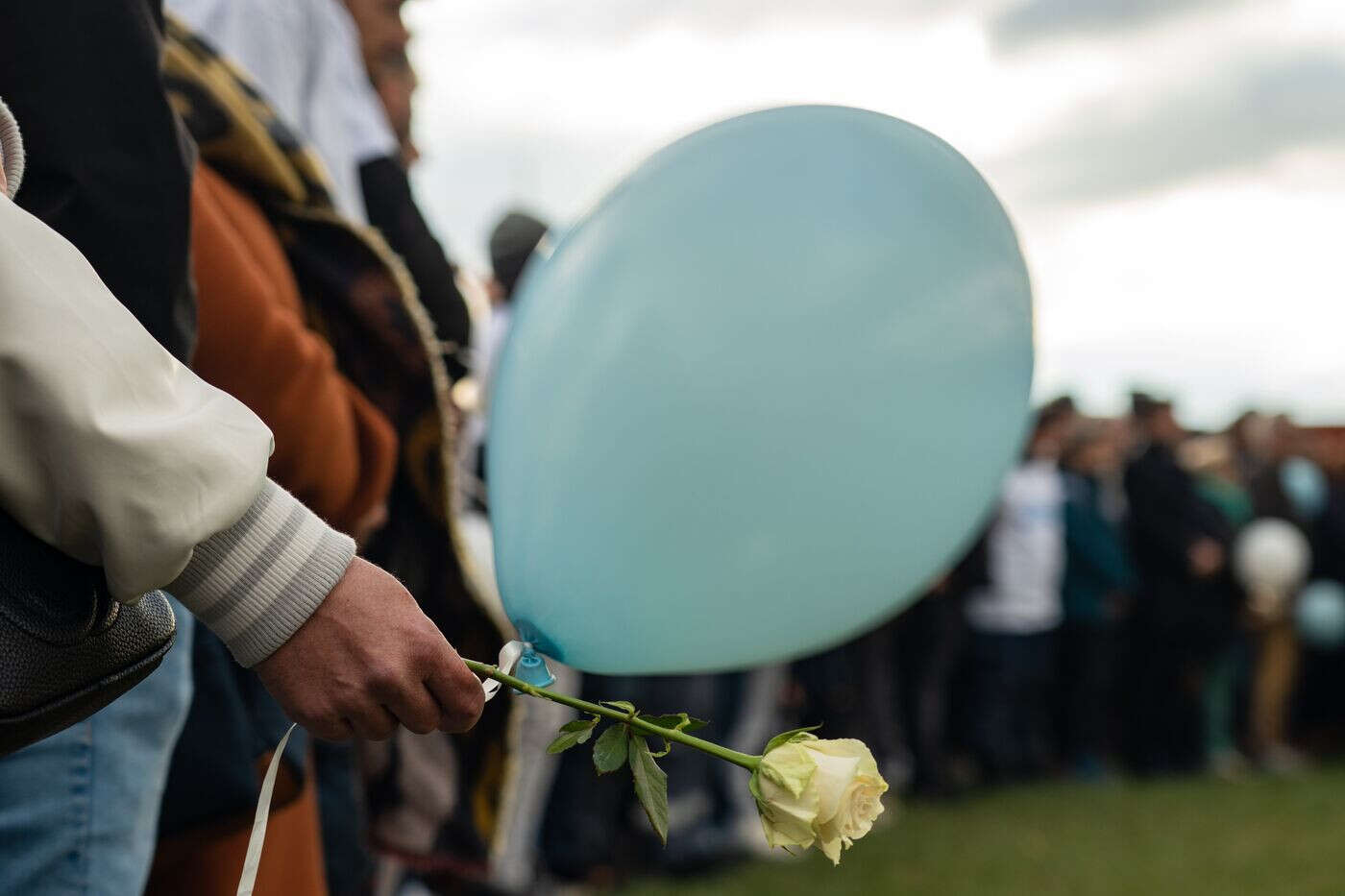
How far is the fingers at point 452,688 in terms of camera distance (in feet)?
3.01

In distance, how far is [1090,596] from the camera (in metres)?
6.04

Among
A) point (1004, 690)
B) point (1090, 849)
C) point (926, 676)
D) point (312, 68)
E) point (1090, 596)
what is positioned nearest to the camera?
point (312, 68)

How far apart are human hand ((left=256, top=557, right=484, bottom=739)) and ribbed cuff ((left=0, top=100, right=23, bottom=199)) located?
39cm

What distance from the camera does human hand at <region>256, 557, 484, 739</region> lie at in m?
0.91

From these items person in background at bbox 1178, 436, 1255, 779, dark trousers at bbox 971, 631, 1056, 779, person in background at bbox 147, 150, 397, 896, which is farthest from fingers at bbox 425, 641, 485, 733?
person in background at bbox 1178, 436, 1255, 779

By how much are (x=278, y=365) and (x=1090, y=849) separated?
3.87 m

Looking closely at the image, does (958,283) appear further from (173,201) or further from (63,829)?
(63,829)

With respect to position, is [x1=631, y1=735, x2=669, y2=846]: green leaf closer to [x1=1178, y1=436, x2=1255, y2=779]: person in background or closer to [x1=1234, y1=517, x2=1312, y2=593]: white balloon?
[x1=1178, y1=436, x2=1255, y2=779]: person in background

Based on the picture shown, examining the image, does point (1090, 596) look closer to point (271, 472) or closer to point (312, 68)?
point (312, 68)

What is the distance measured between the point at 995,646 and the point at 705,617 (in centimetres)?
499

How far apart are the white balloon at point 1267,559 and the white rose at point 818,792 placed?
5901mm

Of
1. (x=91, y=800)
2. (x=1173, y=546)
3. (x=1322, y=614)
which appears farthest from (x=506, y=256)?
(x=1322, y=614)

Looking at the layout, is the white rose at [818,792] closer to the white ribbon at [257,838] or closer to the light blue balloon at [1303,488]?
the white ribbon at [257,838]

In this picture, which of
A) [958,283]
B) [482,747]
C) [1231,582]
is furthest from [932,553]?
[1231,582]
